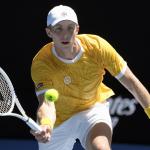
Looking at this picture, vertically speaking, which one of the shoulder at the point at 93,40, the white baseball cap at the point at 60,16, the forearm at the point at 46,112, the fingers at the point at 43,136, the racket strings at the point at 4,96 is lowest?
the fingers at the point at 43,136

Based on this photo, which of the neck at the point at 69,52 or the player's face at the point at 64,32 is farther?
the neck at the point at 69,52

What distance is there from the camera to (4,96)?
5.70 m

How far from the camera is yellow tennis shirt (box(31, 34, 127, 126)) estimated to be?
6.15 metres

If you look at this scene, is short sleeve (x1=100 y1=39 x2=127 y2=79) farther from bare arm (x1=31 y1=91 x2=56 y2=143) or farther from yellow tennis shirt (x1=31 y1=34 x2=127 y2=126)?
bare arm (x1=31 y1=91 x2=56 y2=143)

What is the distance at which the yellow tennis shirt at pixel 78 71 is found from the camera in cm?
615

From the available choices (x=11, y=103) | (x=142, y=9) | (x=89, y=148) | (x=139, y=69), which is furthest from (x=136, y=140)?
(x=11, y=103)

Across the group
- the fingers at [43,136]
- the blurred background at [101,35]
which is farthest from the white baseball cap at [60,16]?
the blurred background at [101,35]

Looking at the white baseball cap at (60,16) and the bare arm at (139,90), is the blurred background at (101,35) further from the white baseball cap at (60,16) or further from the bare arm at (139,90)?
the bare arm at (139,90)

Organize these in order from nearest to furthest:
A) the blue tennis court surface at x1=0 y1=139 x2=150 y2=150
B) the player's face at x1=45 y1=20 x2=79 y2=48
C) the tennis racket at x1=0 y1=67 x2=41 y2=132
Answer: the tennis racket at x1=0 y1=67 x2=41 y2=132 → the player's face at x1=45 y1=20 x2=79 y2=48 → the blue tennis court surface at x1=0 y1=139 x2=150 y2=150

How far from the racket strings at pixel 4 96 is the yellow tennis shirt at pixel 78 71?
457 mm

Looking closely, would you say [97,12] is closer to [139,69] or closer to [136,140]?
[139,69]

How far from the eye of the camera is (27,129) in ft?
28.5

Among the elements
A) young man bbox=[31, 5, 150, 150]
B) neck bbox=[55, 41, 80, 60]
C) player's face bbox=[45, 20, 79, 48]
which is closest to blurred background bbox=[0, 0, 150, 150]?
young man bbox=[31, 5, 150, 150]

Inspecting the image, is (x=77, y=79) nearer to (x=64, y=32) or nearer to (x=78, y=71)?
(x=78, y=71)
